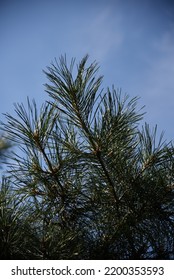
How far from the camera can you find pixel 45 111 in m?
0.91

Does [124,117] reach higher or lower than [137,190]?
higher

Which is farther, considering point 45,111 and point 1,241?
point 45,111

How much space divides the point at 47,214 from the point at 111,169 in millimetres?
163

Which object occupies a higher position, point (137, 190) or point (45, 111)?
point (45, 111)

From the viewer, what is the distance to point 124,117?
0.92m
